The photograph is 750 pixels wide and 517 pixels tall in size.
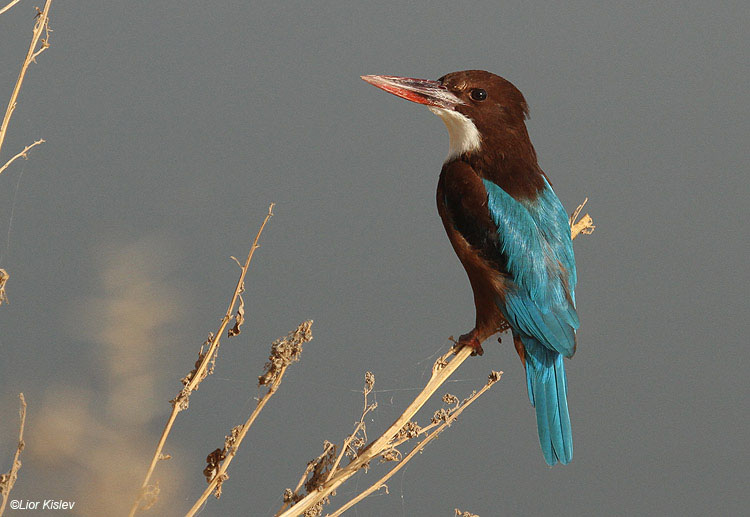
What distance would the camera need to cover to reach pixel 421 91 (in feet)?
4.58

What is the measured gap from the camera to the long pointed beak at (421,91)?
1369mm

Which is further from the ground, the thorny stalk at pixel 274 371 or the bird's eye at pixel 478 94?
the bird's eye at pixel 478 94

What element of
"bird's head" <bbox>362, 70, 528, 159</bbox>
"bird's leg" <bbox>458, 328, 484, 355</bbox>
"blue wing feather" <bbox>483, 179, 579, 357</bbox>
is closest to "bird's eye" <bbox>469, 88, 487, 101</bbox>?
"bird's head" <bbox>362, 70, 528, 159</bbox>

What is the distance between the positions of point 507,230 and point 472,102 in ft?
0.78

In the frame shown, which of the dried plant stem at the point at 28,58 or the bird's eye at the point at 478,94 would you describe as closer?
the dried plant stem at the point at 28,58

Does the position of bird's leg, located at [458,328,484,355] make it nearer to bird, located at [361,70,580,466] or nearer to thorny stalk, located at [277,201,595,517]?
bird, located at [361,70,580,466]

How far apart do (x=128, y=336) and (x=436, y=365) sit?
1.51 ft

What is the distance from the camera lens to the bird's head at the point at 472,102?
1405 millimetres

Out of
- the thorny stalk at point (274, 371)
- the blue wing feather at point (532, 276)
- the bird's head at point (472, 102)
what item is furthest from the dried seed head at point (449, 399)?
the bird's head at point (472, 102)

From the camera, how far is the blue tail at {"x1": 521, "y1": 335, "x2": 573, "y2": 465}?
143cm

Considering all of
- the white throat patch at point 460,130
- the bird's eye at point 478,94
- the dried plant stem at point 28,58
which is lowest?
the dried plant stem at point 28,58


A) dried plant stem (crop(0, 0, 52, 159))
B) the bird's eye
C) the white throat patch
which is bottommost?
dried plant stem (crop(0, 0, 52, 159))

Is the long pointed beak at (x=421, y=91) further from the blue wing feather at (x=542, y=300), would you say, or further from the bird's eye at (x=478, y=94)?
the blue wing feather at (x=542, y=300)

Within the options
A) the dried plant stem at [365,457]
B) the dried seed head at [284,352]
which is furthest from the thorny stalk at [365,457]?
the dried seed head at [284,352]
